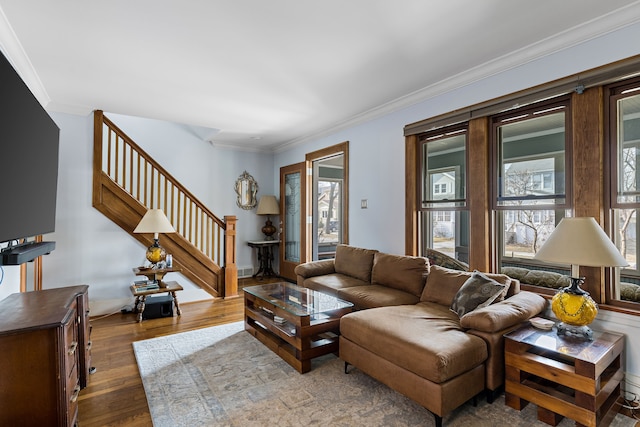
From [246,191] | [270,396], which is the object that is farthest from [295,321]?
[246,191]

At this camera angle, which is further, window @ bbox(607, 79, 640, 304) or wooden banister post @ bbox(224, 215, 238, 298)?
wooden banister post @ bbox(224, 215, 238, 298)

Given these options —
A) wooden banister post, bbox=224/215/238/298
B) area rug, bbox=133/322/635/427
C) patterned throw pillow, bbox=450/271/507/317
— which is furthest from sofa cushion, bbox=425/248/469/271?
wooden banister post, bbox=224/215/238/298

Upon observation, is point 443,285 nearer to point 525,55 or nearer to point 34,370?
point 525,55

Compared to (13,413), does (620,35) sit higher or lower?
higher

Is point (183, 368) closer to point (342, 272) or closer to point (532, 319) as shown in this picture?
point (342, 272)

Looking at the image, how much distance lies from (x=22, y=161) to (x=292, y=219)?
14.6 ft

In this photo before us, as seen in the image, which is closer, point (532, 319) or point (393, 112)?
point (532, 319)

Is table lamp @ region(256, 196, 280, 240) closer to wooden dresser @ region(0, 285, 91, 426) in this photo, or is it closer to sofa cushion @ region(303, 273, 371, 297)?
sofa cushion @ region(303, 273, 371, 297)

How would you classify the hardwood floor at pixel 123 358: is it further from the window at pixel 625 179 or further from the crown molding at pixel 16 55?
the window at pixel 625 179


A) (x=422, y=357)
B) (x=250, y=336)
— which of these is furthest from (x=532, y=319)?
(x=250, y=336)

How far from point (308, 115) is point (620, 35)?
3079 millimetres

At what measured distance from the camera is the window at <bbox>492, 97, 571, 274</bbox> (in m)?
2.62

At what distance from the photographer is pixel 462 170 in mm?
3352

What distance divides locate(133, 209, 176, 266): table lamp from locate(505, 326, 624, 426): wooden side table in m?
3.57
